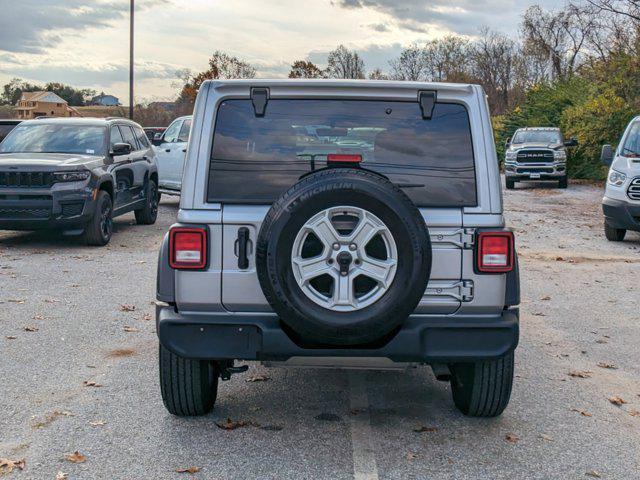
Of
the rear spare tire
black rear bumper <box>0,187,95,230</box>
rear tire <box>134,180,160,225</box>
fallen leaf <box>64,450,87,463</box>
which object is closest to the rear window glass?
the rear spare tire

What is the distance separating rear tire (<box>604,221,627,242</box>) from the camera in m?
14.0

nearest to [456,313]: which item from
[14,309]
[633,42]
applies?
[14,309]

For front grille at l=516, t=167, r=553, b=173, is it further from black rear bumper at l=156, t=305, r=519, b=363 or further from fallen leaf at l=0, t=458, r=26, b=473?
fallen leaf at l=0, t=458, r=26, b=473

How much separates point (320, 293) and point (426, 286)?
20.7 inches

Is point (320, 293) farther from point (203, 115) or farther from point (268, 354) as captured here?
point (203, 115)

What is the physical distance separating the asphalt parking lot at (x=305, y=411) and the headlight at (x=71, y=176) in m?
3.27

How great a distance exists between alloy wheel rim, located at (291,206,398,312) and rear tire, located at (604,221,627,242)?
1088 cm

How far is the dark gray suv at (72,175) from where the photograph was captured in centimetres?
1173

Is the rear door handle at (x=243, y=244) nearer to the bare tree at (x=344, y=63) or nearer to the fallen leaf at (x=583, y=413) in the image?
the fallen leaf at (x=583, y=413)

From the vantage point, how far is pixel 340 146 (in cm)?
447

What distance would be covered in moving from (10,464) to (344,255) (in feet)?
6.53

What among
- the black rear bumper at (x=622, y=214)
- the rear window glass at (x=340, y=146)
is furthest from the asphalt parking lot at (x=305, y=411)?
the black rear bumper at (x=622, y=214)

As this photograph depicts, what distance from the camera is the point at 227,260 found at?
4375mm

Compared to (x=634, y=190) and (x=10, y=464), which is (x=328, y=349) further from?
(x=634, y=190)
